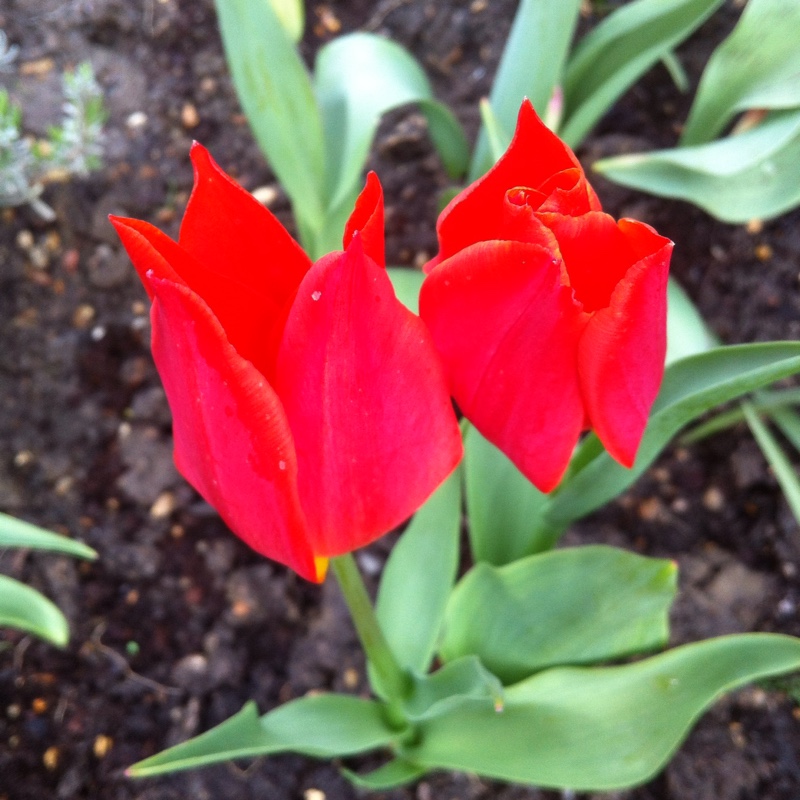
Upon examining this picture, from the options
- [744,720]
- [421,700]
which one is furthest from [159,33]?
[744,720]

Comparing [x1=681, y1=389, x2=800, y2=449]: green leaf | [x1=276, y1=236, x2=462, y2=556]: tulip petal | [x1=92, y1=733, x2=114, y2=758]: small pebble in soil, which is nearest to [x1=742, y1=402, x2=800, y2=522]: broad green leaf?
[x1=681, y1=389, x2=800, y2=449]: green leaf

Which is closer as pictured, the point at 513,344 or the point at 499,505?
the point at 513,344

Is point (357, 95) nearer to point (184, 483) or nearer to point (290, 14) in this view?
point (290, 14)

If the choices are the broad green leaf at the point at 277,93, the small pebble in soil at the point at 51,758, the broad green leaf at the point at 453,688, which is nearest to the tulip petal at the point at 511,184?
the broad green leaf at the point at 453,688

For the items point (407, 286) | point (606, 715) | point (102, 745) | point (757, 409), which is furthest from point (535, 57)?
point (102, 745)

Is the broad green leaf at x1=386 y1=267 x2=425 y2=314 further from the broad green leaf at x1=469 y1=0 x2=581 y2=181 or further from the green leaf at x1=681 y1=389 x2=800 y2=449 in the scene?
the green leaf at x1=681 y1=389 x2=800 y2=449
